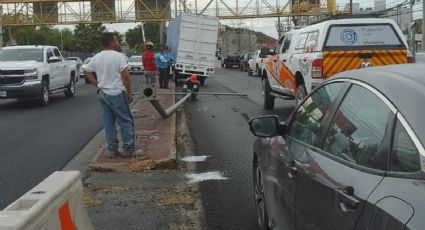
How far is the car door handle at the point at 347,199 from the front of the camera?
2.71m

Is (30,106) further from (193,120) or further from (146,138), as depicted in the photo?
(146,138)

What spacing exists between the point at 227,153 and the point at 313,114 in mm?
5612

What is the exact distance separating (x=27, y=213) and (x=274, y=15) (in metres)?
60.6

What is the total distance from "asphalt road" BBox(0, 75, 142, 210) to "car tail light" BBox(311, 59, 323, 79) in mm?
4476

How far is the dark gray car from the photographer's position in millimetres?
2516

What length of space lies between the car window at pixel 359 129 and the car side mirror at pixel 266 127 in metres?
0.97

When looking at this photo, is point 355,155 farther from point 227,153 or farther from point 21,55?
point 21,55

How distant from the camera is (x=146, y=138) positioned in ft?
33.7

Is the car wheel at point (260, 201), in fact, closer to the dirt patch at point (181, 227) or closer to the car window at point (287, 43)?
the dirt patch at point (181, 227)

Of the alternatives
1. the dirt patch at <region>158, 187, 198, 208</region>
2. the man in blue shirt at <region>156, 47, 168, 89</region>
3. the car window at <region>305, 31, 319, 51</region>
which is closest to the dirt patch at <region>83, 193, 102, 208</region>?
the dirt patch at <region>158, 187, 198, 208</region>

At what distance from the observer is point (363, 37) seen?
12.4 metres

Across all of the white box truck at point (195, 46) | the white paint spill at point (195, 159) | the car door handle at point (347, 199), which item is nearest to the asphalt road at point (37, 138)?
the white paint spill at point (195, 159)

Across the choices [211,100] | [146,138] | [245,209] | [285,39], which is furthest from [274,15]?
[245,209]

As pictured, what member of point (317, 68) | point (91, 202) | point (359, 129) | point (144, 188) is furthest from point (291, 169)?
point (317, 68)
